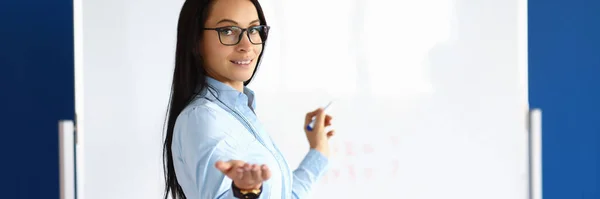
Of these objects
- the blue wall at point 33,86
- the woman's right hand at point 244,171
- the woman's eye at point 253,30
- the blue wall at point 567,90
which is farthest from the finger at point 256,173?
the blue wall at point 567,90

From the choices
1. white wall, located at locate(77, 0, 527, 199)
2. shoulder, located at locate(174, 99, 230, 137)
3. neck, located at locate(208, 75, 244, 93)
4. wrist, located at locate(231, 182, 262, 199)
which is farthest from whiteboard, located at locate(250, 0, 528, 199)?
→ wrist, located at locate(231, 182, 262, 199)

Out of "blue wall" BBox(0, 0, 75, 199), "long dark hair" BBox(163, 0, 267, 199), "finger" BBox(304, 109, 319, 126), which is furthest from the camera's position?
"blue wall" BBox(0, 0, 75, 199)

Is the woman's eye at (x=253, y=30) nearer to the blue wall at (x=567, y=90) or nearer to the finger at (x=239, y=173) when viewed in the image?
the finger at (x=239, y=173)

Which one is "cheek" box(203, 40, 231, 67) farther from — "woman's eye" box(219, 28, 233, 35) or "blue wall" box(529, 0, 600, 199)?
"blue wall" box(529, 0, 600, 199)

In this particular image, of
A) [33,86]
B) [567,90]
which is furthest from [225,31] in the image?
[567,90]

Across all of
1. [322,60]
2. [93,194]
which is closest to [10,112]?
[93,194]

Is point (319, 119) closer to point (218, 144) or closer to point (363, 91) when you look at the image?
point (218, 144)

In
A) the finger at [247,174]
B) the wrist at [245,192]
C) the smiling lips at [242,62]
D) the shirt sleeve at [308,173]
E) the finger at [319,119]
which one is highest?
the smiling lips at [242,62]

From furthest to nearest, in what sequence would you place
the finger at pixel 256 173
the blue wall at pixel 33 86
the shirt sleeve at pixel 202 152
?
the blue wall at pixel 33 86
the shirt sleeve at pixel 202 152
the finger at pixel 256 173

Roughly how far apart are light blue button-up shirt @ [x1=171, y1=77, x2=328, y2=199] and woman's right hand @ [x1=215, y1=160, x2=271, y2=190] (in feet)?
0.26

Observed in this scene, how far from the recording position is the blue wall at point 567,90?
269 centimetres

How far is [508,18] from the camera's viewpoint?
2223mm

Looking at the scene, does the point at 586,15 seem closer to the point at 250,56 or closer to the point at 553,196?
the point at 553,196

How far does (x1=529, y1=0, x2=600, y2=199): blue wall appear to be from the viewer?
269 cm
